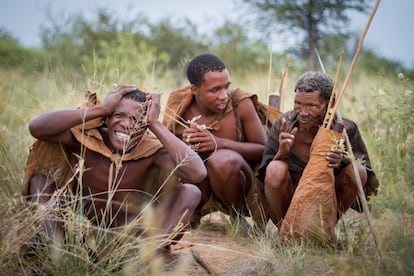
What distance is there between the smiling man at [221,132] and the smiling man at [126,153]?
521 millimetres

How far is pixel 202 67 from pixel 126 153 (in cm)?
102

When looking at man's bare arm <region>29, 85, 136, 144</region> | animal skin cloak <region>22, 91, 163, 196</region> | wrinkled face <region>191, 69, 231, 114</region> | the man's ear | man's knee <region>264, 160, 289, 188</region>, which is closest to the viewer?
man's bare arm <region>29, 85, 136, 144</region>

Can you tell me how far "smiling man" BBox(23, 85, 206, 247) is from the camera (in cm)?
375

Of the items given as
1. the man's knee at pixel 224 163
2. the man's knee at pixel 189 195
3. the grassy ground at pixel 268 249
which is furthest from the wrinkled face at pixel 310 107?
the man's knee at pixel 189 195

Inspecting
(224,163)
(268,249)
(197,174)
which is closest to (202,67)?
(224,163)

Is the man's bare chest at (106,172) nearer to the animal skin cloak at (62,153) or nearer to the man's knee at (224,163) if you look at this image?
the animal skin cloak at (62,153)

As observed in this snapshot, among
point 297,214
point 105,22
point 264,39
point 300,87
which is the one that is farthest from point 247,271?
point 105,22

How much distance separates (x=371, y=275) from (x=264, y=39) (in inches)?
357

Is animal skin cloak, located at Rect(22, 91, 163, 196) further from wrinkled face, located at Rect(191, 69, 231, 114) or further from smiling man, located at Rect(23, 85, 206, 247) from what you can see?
wrinkled face, located at Rect(191, 69, 231, 114)

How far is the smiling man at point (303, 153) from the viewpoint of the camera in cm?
388

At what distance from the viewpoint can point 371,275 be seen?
2939 millimetres

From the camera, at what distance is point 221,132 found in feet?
15.5

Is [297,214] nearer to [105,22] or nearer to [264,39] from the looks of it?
[264,39]

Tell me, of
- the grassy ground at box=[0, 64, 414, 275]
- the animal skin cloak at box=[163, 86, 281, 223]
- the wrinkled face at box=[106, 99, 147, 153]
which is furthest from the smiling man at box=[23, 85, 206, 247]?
the animal skin cloak at box=[163, 86, 281, 223]
